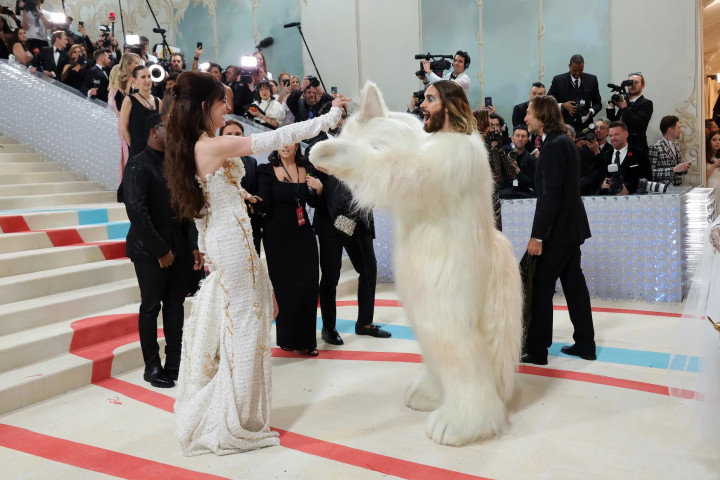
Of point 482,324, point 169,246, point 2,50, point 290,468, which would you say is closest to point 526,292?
point 482,324

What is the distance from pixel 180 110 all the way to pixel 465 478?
2016 millimetres

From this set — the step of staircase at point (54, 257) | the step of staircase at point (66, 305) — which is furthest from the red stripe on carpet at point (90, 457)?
the step of staircase at point (54, 257)

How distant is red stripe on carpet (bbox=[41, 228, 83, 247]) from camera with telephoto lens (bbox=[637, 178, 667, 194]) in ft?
16.6

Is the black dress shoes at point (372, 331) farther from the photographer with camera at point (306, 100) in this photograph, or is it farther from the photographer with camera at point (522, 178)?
the photographer with camera at point (306, 100)

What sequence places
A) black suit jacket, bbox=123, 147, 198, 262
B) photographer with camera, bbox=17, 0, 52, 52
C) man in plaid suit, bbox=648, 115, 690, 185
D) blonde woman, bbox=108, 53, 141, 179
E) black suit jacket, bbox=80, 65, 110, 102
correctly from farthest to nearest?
photographer with camera, bbox=17, 0, 52, 52, black suit jacket, bbox=80, 65, 110, 102, man in plaid suit, bbox=648, 115, 690, 185, blonde woman, bbox=108, 53, 141, 179, black suit jacket, bbox=123, 147, 198, 262

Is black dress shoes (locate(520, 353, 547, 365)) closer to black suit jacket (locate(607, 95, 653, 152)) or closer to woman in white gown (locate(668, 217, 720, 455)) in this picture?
woman in white gown (locate(668, 217, 720, 455))

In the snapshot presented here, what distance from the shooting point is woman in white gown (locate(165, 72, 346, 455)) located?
9.29 ft

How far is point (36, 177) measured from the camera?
689 centimetres

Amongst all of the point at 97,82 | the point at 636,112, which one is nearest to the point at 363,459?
the point at 636,112

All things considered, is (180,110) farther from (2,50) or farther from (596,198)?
(2,50)

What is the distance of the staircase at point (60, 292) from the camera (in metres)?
3.79

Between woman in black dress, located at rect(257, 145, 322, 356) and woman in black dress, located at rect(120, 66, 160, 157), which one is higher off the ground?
woman in black dress, located at rect(120, 66, 160, 157)

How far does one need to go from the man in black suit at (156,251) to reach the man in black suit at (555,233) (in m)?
2.15

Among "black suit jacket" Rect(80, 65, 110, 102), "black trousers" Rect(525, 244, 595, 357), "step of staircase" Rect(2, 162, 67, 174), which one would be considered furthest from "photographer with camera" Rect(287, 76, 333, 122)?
"black trousers" Rect(525, 244, 595, 357)
